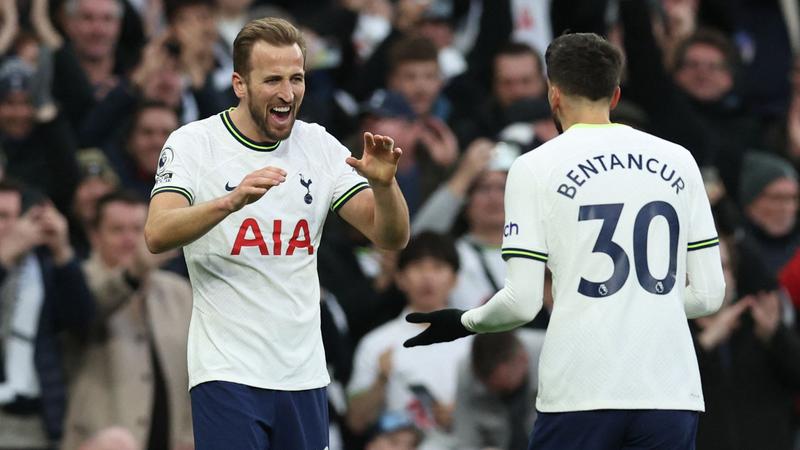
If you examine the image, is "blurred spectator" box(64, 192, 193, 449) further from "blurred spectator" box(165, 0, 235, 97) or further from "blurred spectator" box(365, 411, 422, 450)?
"blurred spectator" box(165, 0, 235, 97)

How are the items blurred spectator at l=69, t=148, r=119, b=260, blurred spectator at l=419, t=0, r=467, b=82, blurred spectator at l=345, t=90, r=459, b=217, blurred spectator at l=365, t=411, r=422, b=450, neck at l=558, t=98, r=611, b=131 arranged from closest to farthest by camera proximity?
neck at l=558, t=98, r=611, b=131
blurred spectator at l=365, t=411, r=422, b=450
blurred spectator at l=69, t=148, r=119, b=260
blurred spectator at l=345, t=90, r=459, b=217
blurred spectator at l=419, t=0, r=467, b=82

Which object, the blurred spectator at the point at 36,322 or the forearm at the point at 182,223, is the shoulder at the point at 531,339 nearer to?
the blurred spectator at the point at 36,322

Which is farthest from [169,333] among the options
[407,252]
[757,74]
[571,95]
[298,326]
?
[757,74]

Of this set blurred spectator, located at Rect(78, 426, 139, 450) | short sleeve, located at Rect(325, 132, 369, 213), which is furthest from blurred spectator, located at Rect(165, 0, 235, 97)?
short sleeve, located at Rect(325, 132, 369, 213)

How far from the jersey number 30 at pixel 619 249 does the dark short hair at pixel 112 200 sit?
467 cm

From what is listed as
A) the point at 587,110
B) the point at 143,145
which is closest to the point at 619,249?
the point at 587,110

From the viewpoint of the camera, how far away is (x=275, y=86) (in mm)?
7184

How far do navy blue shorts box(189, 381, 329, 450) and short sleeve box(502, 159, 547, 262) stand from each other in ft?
3.57

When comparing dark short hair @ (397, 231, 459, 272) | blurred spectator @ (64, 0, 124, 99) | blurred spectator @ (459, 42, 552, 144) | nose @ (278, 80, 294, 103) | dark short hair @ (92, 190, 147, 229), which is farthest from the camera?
blurred spectator @ (459, 42, 552, 144)

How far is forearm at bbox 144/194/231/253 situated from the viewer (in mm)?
6707

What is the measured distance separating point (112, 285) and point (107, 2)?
10.8ft

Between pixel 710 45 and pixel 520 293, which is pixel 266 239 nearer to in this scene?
pixel 520 293

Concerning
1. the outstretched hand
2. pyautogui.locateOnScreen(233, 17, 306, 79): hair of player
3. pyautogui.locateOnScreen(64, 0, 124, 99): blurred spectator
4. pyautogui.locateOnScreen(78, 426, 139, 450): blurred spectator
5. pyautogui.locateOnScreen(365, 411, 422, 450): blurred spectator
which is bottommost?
pyautogui.locateOnScreen(365, 411, 422, 450): blurred spectator

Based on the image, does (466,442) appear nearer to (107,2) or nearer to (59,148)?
(59,148)
